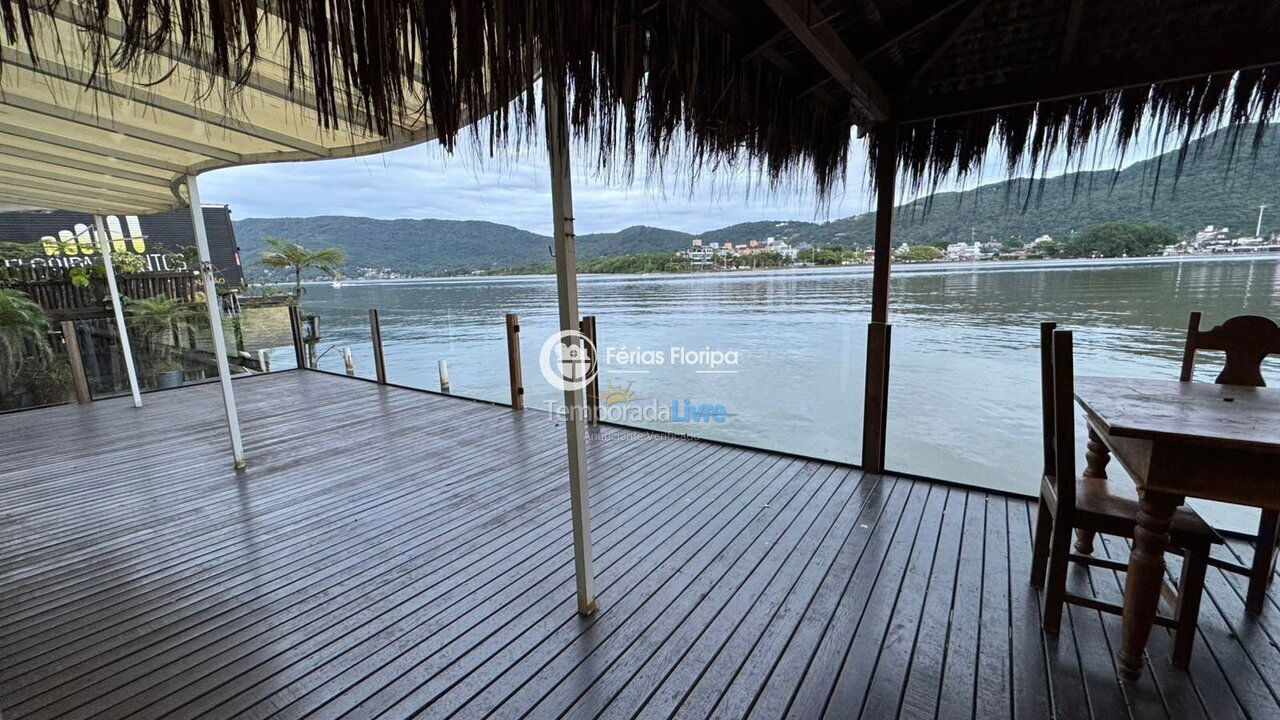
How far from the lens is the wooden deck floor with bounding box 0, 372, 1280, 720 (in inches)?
55.9

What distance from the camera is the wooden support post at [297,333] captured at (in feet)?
22.5

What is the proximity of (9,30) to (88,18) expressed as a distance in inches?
6.4

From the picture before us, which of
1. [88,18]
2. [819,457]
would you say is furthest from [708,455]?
[88,18]

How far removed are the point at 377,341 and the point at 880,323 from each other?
5305mm

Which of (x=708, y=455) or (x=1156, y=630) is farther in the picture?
(x=708, y=455)

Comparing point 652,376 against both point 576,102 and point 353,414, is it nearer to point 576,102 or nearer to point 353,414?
point 353,414

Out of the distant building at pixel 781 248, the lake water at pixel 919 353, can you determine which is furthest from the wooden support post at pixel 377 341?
the distant building at pixel 781 248

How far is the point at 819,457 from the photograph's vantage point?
3301 mm

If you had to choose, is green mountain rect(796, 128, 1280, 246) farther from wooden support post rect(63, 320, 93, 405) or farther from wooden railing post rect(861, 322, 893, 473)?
wooden support post rect(63, 320, 93, 405)

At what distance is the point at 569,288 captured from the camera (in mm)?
1562

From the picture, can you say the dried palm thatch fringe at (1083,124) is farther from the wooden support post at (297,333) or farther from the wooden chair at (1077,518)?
the wooden support post at (297,333)

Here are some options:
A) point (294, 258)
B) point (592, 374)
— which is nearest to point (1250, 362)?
point (592, 374)

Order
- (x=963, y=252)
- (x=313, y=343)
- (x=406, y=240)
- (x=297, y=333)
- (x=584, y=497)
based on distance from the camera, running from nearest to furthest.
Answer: (x=584, y=497) < (x=963, y=252) < (x=297, y=333) < (x=313, y=343) < (x=406, y=240)

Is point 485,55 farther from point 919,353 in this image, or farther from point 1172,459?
point 919,353
